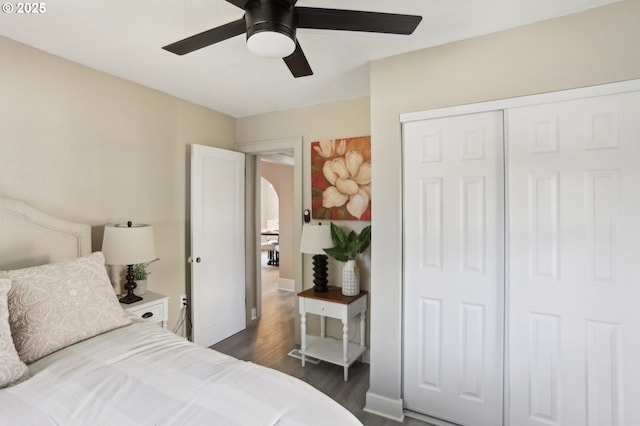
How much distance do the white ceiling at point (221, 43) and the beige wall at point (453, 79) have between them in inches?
3.4

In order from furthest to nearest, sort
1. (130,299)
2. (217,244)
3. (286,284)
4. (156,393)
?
(286,284) → (217,244) → (130,299) → (156,393)

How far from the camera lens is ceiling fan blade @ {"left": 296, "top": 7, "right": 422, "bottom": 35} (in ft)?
4.00

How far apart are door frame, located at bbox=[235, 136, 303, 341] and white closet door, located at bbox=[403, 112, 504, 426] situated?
4.56ft

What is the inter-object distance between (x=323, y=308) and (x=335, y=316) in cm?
13

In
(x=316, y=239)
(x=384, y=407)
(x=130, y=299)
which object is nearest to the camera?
(x=384, y=407)

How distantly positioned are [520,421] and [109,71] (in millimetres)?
3705

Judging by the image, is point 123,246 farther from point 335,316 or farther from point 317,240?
point 335,316

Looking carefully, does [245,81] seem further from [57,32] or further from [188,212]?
[188,212]

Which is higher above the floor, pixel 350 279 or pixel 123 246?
pixel 123 246

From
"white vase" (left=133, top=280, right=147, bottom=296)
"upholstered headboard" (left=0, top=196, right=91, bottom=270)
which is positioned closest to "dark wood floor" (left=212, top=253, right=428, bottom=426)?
"white vase" (left=133, top=280, right=147, bottom=296)

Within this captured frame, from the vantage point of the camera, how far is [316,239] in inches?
109

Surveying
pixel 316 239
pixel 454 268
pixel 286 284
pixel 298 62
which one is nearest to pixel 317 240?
pixel 316 239

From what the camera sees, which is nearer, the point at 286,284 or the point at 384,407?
the point at 384,407

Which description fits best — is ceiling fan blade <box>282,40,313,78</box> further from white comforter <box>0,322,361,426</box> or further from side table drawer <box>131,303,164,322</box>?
side table drawer <box>131,303,164,322</box>
